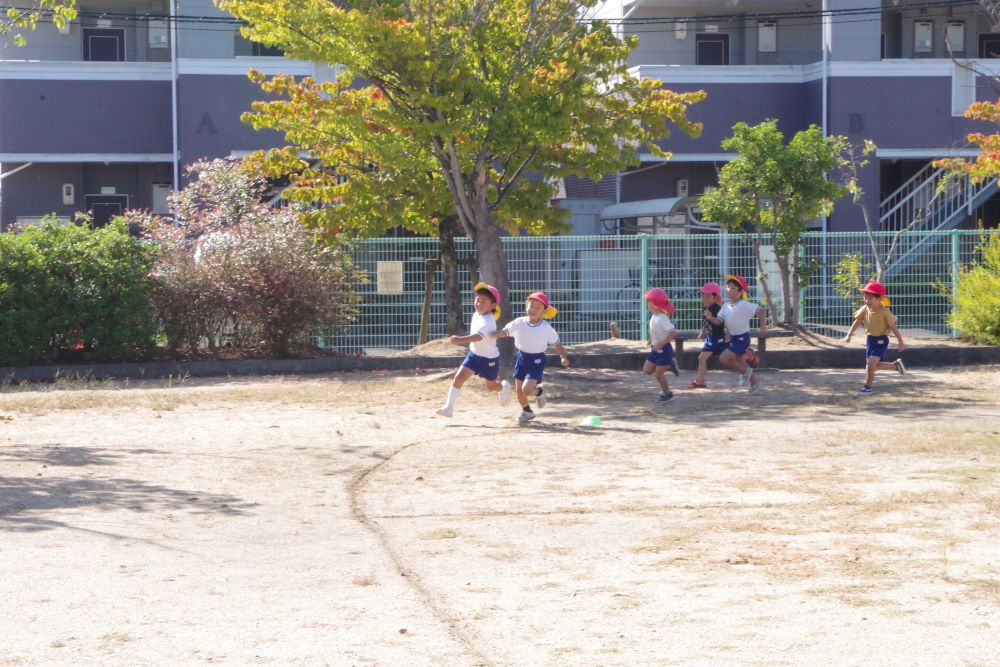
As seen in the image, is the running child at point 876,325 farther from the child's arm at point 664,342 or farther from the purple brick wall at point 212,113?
the purple brick wall at point 212,113

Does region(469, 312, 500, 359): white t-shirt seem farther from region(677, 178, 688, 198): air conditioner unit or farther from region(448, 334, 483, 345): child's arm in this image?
region(677, 178, 688, 198): air conditioner unit

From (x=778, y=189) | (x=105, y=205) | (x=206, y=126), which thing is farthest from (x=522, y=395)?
→ (x=105, y=205)

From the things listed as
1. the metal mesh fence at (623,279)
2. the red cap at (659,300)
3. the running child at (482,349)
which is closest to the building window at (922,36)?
the metal mesh fence at (623,279)

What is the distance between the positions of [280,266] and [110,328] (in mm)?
2392

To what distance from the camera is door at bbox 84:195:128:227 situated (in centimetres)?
3011

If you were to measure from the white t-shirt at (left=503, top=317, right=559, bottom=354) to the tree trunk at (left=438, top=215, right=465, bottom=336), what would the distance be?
662 centimetres

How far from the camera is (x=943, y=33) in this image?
31.3 m

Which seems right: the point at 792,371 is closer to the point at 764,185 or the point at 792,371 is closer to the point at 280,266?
the point at 764,185

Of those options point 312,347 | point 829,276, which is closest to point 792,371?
point 829,276

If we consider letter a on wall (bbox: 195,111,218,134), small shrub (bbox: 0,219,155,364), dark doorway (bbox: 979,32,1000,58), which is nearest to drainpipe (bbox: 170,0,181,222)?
letter a on wall (bbox: 195,111,218,134)

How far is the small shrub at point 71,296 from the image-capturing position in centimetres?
1686

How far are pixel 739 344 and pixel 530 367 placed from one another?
12.1 ft

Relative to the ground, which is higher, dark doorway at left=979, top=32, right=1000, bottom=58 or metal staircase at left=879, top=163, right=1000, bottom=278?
dark doorway at left=979, top=32, right=1000, bottom=58

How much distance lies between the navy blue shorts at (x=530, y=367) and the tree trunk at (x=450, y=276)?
6.73m
